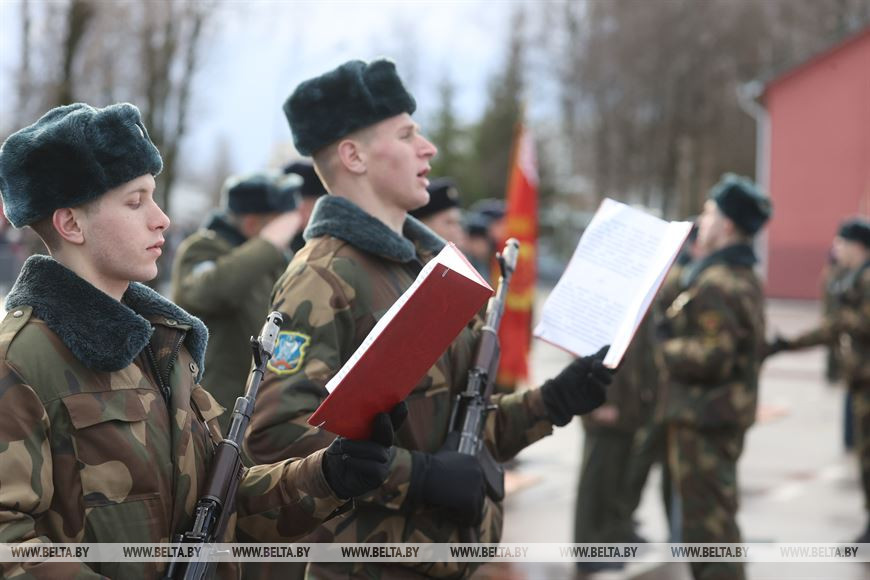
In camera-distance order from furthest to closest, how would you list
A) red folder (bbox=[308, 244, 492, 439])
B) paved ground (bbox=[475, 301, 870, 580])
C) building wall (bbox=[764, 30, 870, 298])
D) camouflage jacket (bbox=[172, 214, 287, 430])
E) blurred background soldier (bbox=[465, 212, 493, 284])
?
1. building wall (bbox=[764, 30, 870, 298])
2. blurred background soldier (bbox=[465, 212, 493, 284])
3. paved ground (bbox=[475, 301, 870, 580])
4. camouflage jacket (bbox=[172, 214, 287, 430])
5. red folder (bbox=[308, 244, 492, 439])

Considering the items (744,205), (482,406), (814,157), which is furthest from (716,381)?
(814,157)

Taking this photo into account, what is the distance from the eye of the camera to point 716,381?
557cm

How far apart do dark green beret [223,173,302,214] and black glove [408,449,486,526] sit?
Answer: 2866mm

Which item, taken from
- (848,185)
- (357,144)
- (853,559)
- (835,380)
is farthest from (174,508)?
(848,185)

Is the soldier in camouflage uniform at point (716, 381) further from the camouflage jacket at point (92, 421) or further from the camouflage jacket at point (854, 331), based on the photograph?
the camouflage jacket at point (92, 421)

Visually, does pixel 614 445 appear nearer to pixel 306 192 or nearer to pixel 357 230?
pixel 306 192

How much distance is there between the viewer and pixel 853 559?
608cm

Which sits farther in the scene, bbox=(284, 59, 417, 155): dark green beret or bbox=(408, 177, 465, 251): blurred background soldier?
bbox=(408, 177, 465, 251): blurred background soldier

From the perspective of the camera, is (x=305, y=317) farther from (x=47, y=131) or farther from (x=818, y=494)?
(x=818, y=494)

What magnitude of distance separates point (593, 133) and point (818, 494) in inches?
1536

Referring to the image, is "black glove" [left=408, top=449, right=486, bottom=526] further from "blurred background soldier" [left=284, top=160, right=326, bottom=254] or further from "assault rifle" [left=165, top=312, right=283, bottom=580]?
"blurred background soldier" [left=284, top=160, right=326, bottom=254]

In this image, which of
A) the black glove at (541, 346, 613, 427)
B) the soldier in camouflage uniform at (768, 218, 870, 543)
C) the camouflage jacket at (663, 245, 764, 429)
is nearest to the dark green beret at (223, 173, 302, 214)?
the camouflage jacket at (663, 245, 764, 429)

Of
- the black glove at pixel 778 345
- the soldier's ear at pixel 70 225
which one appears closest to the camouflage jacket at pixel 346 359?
the soldier's ear at pixel 70 225

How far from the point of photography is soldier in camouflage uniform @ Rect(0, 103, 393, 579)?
199 cm
